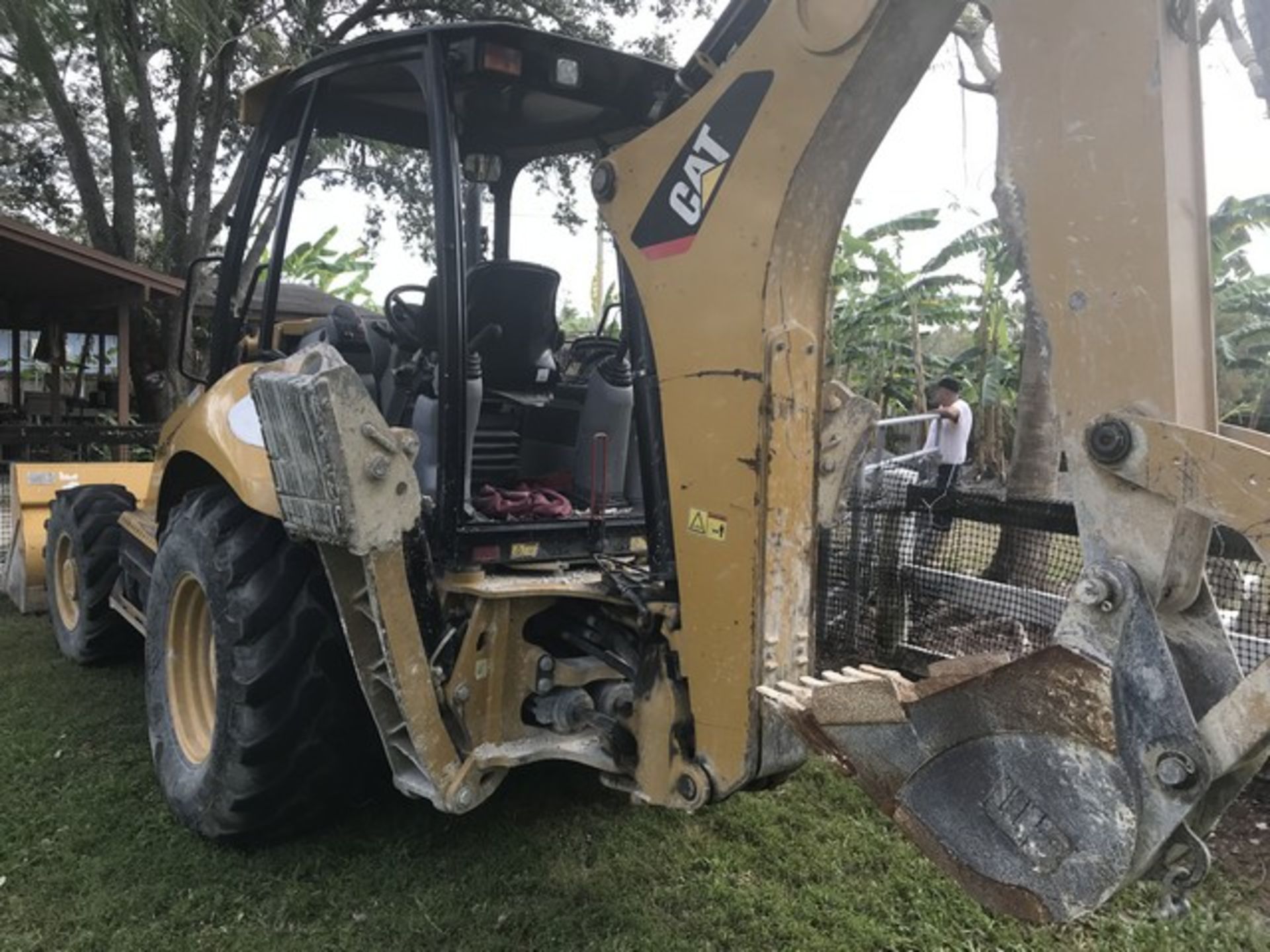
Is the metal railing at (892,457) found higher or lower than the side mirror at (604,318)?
lower

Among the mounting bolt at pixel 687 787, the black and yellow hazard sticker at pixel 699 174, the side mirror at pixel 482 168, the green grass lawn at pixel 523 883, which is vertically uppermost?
the side mirror at pixel 482 168

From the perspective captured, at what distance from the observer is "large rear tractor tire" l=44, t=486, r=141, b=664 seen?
5211mm

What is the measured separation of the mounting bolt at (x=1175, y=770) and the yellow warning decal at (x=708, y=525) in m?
1.11

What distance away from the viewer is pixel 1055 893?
171 cm

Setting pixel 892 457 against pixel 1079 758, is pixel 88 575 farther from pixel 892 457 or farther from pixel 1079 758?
pixel 892 457

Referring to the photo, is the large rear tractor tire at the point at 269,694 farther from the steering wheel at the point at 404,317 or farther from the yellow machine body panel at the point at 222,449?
the steering wheel at the point at 404,317

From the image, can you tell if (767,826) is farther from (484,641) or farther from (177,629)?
(177,629)

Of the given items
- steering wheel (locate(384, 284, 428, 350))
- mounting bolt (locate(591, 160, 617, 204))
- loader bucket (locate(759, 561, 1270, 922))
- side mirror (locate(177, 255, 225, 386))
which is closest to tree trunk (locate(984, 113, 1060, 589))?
loader bucket (locate(759, 561, 1270, 922))

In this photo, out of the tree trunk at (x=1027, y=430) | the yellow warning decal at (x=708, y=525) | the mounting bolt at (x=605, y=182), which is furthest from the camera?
the mounting bolt at (x=605, y=182)

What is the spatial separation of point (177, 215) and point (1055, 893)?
603 inches

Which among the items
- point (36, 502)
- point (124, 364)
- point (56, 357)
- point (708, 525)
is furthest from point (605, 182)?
point (56, 357)

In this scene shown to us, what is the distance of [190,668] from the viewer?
3.76 m

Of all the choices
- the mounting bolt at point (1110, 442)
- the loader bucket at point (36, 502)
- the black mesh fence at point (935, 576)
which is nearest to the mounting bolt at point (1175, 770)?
the mounting bolt at point (1110, 442)

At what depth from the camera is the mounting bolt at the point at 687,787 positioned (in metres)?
2.51
